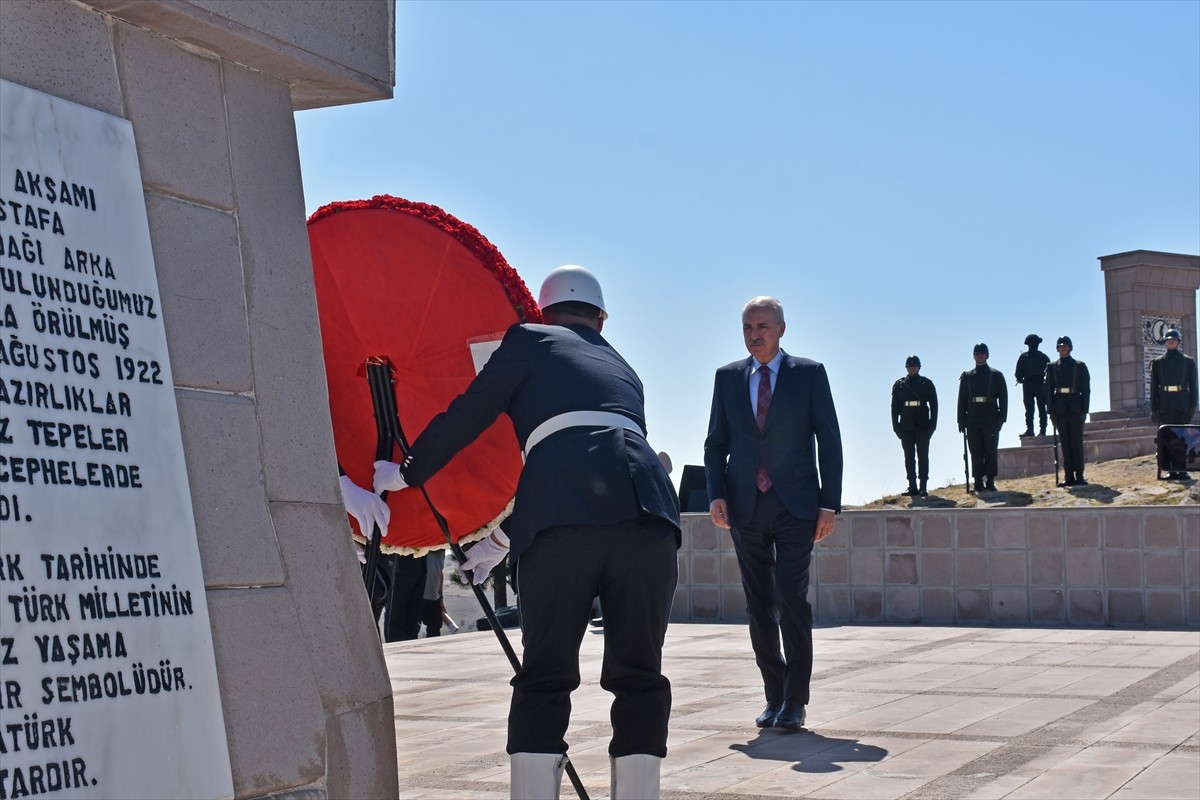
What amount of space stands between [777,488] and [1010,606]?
21.4ft

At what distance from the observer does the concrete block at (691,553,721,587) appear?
13.8 meters

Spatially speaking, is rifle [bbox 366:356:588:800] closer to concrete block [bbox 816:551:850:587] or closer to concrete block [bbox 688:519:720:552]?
concrete block [bbox 816:551:850:587]

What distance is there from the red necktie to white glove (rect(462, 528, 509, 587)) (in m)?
2.47

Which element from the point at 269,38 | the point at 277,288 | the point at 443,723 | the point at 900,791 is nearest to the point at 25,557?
the point at 277,288

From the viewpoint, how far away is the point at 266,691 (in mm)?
3488

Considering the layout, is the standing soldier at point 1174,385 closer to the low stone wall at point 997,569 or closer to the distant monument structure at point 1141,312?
the distant monument structure at point 1141,312

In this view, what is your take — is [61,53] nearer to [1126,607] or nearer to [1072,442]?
[1126,607]

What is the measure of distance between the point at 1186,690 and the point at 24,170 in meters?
6.60

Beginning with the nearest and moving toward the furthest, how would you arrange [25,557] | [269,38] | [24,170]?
[25,557] < [24,170] < [269,38]

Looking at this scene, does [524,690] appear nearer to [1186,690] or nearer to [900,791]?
[900,791]

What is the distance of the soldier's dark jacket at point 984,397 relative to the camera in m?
19.5

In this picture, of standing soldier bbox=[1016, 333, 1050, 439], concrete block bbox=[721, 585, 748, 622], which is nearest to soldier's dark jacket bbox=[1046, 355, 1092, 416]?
standing soldier bbox=[1016, 333, 1050, 439]

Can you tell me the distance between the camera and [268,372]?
3746mm

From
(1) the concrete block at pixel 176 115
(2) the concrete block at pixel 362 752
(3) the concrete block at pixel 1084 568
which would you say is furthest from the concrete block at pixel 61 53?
(3) the concrete block at pixel 1084 568
